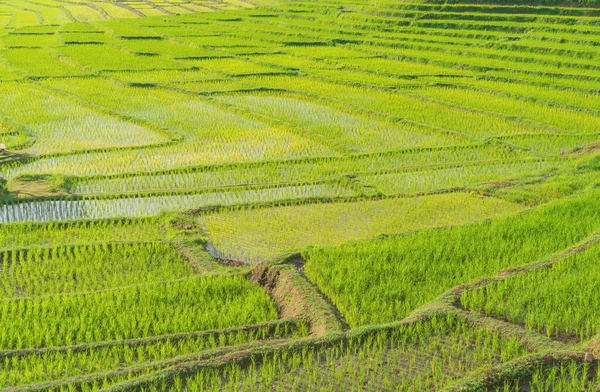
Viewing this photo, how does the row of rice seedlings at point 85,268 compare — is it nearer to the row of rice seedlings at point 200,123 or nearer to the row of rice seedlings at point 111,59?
the row of rice seedlings at point 200,123

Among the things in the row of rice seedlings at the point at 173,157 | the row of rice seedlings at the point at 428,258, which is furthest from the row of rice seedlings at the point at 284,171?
the row of rice seedlings at the point at 428,258

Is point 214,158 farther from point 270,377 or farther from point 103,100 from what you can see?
point 270,377

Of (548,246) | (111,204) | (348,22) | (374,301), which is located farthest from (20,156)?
(348,22)

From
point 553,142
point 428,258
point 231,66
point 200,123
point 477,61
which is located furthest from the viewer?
point 231,66

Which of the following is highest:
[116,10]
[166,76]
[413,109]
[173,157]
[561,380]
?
[116,10]

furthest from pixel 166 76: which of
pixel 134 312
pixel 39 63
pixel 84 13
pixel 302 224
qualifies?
pixel 84 13

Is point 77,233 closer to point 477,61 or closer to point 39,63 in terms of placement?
point 39,63
